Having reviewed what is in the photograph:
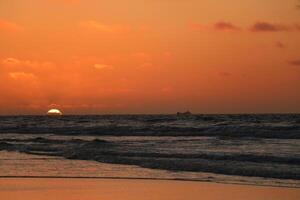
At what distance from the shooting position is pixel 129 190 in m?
12.3

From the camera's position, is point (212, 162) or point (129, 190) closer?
point (129, 190)

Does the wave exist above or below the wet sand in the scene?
above

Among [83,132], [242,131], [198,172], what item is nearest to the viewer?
[198,172]

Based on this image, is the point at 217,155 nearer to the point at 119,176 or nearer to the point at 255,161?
the point at 255,161

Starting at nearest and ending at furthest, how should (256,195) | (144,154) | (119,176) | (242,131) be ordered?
(256,195), (119,176), (144,154), (242,131)

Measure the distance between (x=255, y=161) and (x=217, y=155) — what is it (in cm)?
213


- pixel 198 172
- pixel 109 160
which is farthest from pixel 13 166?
pixel 198 172

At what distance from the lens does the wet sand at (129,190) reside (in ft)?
37.5

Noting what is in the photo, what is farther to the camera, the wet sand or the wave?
the wave

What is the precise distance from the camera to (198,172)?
15.9 m

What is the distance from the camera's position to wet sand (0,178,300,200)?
11418mm

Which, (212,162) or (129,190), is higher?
(212,162)

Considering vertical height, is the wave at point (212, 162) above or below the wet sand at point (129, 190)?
above

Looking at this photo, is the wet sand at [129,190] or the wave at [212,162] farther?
the wave at [212,162]
